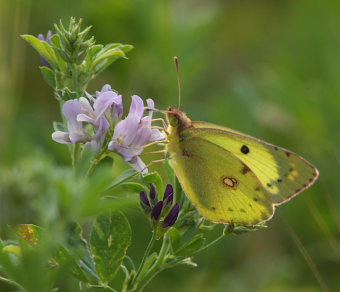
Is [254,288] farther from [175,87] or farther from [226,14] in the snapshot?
[226,14]

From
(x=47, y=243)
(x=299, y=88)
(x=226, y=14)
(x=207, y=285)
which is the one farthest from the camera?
(x=226, y=14)

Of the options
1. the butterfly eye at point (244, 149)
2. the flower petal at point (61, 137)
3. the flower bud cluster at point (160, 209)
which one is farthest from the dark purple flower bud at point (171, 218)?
the butterfly eye at point (244, 149)

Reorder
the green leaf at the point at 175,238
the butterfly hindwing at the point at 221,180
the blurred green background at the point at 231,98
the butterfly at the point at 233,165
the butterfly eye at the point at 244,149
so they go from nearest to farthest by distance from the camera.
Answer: the green leaf at the point at 175,238 < the butterfly hindwing at the point at 221,180 < the butterfly at the point at 233,165 < the butterfly eye at the point at 244,149 < the blurred green background at the point at 231,98

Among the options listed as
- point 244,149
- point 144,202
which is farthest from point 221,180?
point 144,202

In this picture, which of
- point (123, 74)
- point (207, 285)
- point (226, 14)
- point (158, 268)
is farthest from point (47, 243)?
point (226, 14)

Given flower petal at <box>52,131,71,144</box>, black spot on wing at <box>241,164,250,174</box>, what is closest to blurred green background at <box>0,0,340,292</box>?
black spot on wing at <box>241,164,250,174</box>

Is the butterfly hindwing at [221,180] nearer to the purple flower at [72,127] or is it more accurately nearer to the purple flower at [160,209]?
the purple flower at [160,209]
